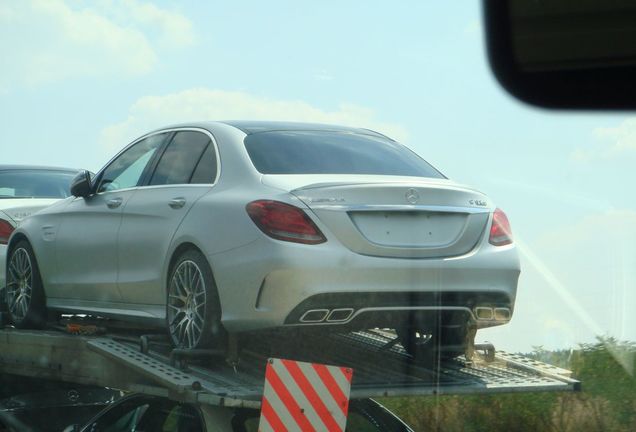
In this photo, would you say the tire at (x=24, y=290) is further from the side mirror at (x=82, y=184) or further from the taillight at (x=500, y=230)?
the taillight at (x=500, y=230)

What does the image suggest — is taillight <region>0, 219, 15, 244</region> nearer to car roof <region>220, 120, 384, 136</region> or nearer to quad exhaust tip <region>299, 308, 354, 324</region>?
car roof <region>220, 120, 384, 136</region>

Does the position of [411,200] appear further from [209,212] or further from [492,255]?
[209,212]

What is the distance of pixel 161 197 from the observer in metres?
6.96

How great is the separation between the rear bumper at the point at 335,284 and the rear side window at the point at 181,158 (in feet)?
3.21

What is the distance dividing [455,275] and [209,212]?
1422 mm

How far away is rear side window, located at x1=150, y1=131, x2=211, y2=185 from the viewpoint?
6965mm

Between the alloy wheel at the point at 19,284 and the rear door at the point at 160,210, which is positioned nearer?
the rear door at the point at 160,210

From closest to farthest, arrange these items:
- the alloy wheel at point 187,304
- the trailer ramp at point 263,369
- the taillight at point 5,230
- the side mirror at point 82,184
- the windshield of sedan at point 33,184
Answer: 1. the trailer ramp at point 263,369
2. the alloy wheel at point 187,304
3. the side mirror at point 82,184
4. the taillight at point 5,230
5. the windshield of sedan at point 33,184

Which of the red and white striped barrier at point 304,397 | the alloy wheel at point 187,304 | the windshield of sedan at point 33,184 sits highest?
the windshield of sedan at point 33,184

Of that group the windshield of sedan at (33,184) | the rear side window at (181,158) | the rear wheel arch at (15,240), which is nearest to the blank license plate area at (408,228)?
the rear side window at (181,158)

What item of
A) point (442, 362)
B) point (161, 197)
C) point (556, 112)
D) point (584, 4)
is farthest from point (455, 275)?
point (584, 4)

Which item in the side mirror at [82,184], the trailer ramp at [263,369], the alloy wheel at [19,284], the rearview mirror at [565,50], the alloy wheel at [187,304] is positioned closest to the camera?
the rearview mirror at [565,50]

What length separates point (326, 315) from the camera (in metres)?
5.91

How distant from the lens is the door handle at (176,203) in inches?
Answer: 263
